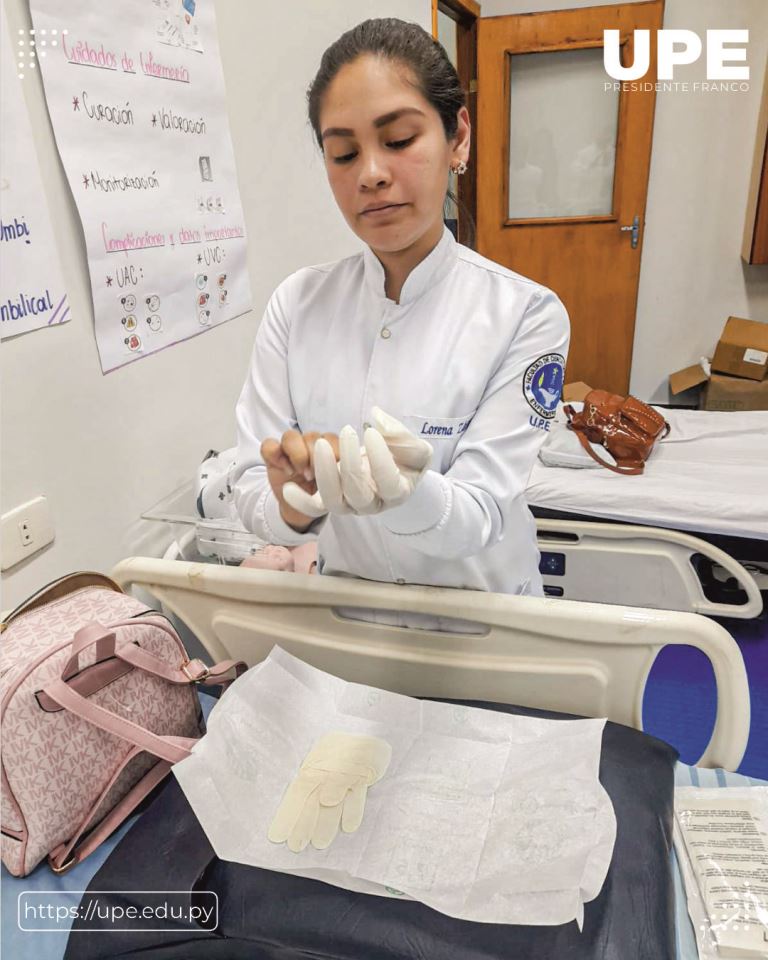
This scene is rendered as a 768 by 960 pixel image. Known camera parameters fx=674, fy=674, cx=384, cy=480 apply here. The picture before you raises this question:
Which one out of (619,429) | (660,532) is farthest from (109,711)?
(619,429)

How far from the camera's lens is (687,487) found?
2.27 m

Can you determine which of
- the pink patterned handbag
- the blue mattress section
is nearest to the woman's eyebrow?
the pink patterned handbag

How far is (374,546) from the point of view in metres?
1.06

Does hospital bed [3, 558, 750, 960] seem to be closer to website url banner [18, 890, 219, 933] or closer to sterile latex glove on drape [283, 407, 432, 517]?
website url banner [18, 890, 219, 933]

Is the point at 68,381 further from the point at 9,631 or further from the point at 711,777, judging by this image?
the point at 711,777

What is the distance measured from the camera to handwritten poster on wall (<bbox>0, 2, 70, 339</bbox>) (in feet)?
3.41

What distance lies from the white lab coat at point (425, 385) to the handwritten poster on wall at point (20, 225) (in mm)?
372

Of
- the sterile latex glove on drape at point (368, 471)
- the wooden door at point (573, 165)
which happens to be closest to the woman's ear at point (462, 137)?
the sterile latex glove on drape at point (368, 471)

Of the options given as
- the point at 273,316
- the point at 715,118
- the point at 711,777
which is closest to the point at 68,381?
the point at 273,316

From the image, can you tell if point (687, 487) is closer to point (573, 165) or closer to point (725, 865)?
point (725, 865)

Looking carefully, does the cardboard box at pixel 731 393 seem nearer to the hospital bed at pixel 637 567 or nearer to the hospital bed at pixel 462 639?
the hospital bed at pixel 637 567

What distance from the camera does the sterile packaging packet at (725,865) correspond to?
0.67 m

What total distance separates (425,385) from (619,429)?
1699 mm

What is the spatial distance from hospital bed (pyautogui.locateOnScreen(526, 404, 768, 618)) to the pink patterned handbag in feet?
5.15
